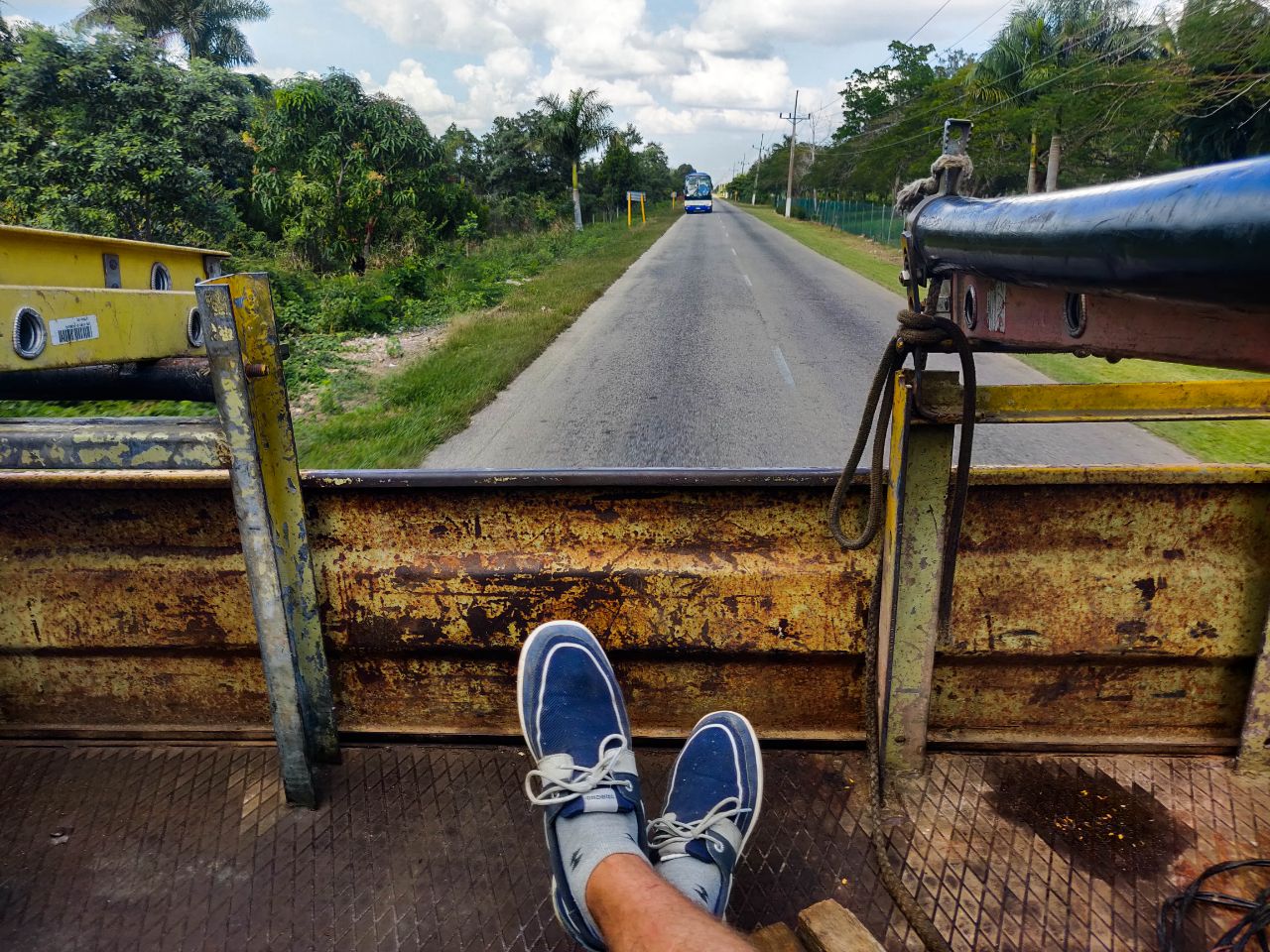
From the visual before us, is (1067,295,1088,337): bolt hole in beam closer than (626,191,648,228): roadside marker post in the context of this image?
Yes

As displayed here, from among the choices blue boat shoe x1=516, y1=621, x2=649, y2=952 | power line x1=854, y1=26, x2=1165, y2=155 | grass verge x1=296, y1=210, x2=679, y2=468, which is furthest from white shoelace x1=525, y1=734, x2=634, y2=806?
power line x1=854, y1=26, x2=1165, y2=155

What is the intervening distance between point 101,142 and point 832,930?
42.0 ft

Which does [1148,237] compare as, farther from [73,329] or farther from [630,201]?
[630,201]

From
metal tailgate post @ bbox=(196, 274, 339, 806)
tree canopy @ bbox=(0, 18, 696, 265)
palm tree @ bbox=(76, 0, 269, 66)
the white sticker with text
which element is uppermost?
palm tree @ bbox=(76, 0, 269, 66)

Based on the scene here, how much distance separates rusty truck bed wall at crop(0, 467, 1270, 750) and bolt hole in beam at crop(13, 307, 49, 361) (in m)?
0.61

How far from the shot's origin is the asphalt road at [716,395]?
6102mm

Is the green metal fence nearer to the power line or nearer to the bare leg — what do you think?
the power line

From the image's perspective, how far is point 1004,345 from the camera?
5.38ft

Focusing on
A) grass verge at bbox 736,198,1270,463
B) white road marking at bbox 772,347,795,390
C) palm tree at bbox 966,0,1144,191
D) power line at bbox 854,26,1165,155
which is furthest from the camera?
palm tree at bbox 966,0,1144,191

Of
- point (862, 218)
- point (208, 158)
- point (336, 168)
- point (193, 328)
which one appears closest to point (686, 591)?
point (193, 328)

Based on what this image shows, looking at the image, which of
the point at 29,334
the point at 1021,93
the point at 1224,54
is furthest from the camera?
the point at 1021,93

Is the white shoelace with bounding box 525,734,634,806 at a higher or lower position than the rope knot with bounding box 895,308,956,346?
lower

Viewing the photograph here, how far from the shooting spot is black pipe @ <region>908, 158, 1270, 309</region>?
0.79m

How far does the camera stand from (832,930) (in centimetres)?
158
